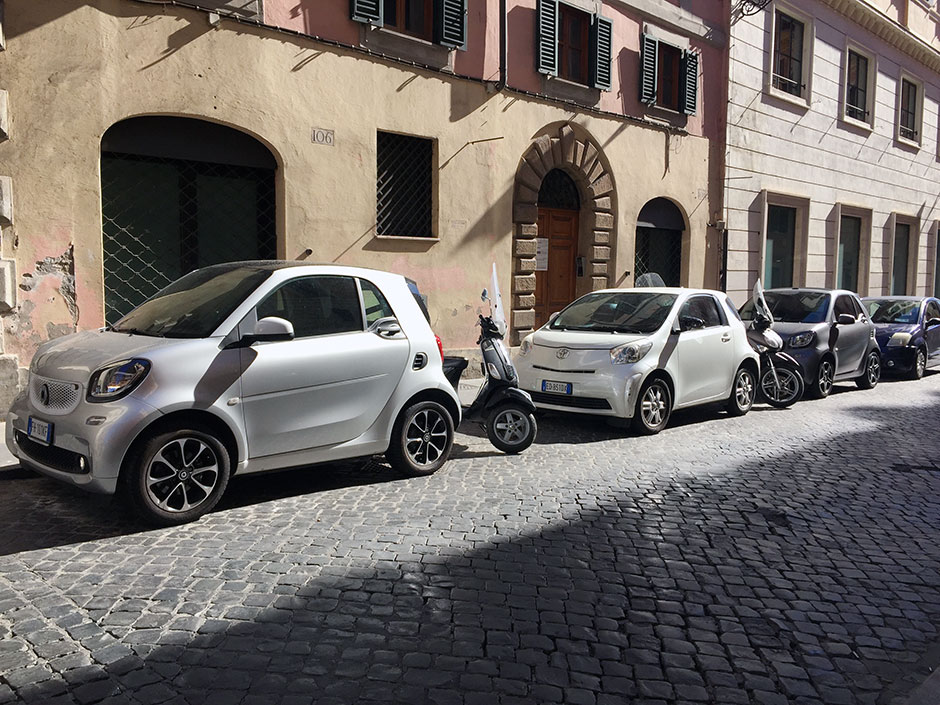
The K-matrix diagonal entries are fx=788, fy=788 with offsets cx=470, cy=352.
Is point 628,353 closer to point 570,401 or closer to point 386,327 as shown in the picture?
point 570,401

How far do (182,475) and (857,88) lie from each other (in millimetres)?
23387

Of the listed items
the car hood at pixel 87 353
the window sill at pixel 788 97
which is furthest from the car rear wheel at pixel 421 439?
the window sill at pixel 788 97

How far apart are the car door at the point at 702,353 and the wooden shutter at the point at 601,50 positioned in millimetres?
6744

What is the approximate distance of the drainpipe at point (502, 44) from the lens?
12.7 metres

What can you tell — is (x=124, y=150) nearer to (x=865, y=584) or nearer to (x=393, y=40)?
(x=393, y=40)

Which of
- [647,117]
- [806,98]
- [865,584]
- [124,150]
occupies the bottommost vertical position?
[865,584]

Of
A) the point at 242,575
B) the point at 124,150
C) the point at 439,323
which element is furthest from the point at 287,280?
the point at 439,323

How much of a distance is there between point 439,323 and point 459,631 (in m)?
9.09

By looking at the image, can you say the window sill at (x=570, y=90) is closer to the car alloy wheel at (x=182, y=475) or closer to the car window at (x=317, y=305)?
the car window at (x=317, y=305)

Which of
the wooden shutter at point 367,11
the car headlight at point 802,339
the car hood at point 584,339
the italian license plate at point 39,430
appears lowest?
the italian license plate at point 39,430

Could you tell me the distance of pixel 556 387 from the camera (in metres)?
8.31

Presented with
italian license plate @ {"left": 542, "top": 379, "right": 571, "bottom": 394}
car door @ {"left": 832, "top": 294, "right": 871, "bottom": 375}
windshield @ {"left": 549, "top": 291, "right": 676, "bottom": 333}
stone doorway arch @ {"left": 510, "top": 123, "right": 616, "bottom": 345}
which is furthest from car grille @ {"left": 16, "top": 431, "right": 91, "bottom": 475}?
car door @ {"left": 832, "top": 294, "right": 871, "bottom": 375}

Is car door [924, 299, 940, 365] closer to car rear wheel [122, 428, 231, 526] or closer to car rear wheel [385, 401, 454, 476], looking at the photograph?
car rear wheel [385, 401, 454, 476]

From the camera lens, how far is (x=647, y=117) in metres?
16.0
